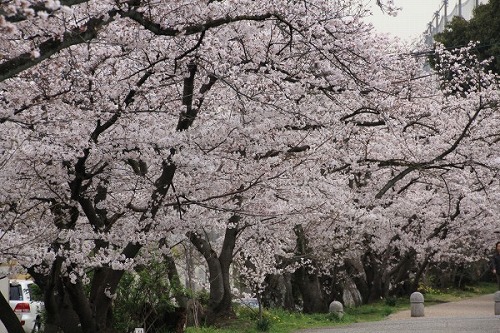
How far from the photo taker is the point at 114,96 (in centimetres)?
1048

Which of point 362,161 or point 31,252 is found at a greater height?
point 362,161

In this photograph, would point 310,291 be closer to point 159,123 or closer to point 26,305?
point 26,305

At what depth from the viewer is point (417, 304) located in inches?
813

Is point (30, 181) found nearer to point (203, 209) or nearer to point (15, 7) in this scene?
point (203, 209)

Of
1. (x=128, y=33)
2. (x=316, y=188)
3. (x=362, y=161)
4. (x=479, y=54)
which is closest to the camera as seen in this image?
(x=128, y=33)

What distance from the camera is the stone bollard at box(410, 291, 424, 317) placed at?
2053 centimetres

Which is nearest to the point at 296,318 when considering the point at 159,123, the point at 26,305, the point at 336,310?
the point at 336,310

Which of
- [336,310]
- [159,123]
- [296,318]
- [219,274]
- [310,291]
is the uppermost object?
[159,123]

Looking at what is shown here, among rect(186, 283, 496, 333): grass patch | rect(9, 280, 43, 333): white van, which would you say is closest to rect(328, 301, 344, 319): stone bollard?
rect(186, 283, 496, 333): grass patch

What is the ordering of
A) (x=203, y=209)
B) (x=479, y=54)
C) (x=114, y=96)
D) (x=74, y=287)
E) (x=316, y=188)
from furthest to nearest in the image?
(x=479, y=54), (x=316, y=188), (x=203, y=209), (x=74, y=287), (x=114, y=96)

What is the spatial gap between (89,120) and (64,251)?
1791mm

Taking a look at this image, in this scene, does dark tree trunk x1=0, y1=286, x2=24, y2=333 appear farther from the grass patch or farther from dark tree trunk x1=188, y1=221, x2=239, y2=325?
dark tree trunk x1=188, y1=221, x2=239, y2=325

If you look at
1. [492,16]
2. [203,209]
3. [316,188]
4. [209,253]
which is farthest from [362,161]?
[492,16]

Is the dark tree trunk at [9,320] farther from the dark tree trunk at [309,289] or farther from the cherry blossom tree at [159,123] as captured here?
the dark tree trunk at [309,289]
